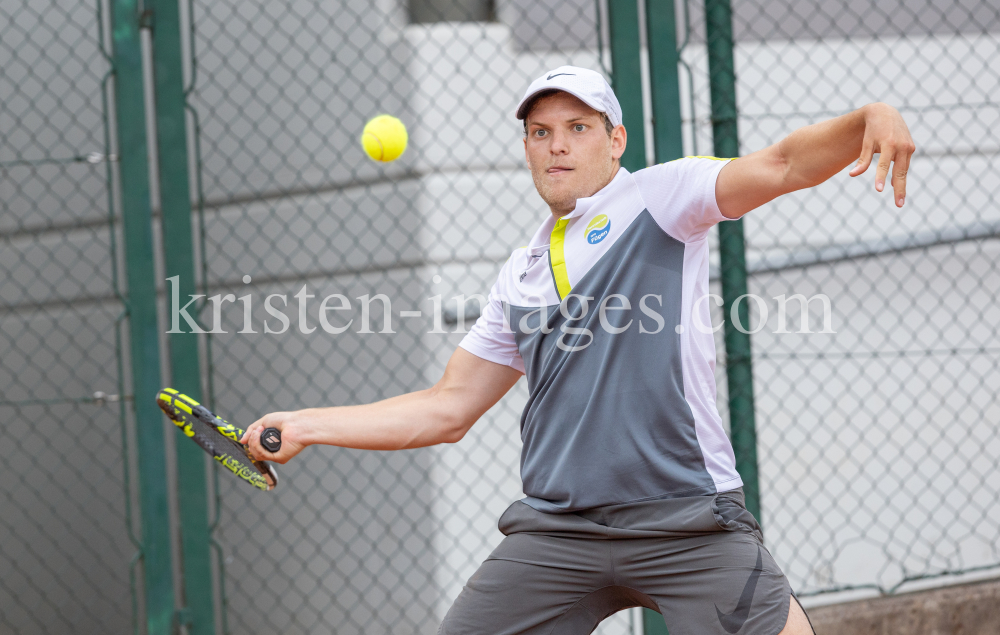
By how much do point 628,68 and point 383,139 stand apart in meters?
0.90

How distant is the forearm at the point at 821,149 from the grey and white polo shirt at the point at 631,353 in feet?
0.54

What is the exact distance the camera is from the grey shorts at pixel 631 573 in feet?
6.17

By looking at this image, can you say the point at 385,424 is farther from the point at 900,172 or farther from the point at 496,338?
the point at 900,172

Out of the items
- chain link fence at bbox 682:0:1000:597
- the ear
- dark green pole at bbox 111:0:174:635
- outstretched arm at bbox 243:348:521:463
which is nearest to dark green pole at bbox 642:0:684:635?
chain link fence at bbox 682:0:1000:597

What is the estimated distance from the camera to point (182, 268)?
3148 mm

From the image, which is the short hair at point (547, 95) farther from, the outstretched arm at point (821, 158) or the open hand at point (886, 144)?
the open hand at point (886, 144)

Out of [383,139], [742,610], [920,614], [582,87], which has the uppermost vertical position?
[383,139]

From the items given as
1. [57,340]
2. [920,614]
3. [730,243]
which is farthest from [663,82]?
[57,340]

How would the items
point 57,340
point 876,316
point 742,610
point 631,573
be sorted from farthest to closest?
point 57,340 < point 876,316 < point 631,573 < point 742,610

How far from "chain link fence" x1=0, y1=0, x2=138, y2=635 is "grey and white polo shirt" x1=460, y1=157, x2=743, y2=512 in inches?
109

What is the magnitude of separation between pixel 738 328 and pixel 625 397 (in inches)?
50.6

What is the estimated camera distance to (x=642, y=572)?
1.96 meters

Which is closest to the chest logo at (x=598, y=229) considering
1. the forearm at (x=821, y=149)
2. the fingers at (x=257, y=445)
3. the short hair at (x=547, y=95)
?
the short hair at (x=547, y=95)

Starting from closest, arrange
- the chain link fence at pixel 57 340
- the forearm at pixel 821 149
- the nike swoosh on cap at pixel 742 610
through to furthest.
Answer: the forearm at pixel 821 149, the nike swoosh on cap at pixel 742 610, the chain link fence at pixel 57 340
